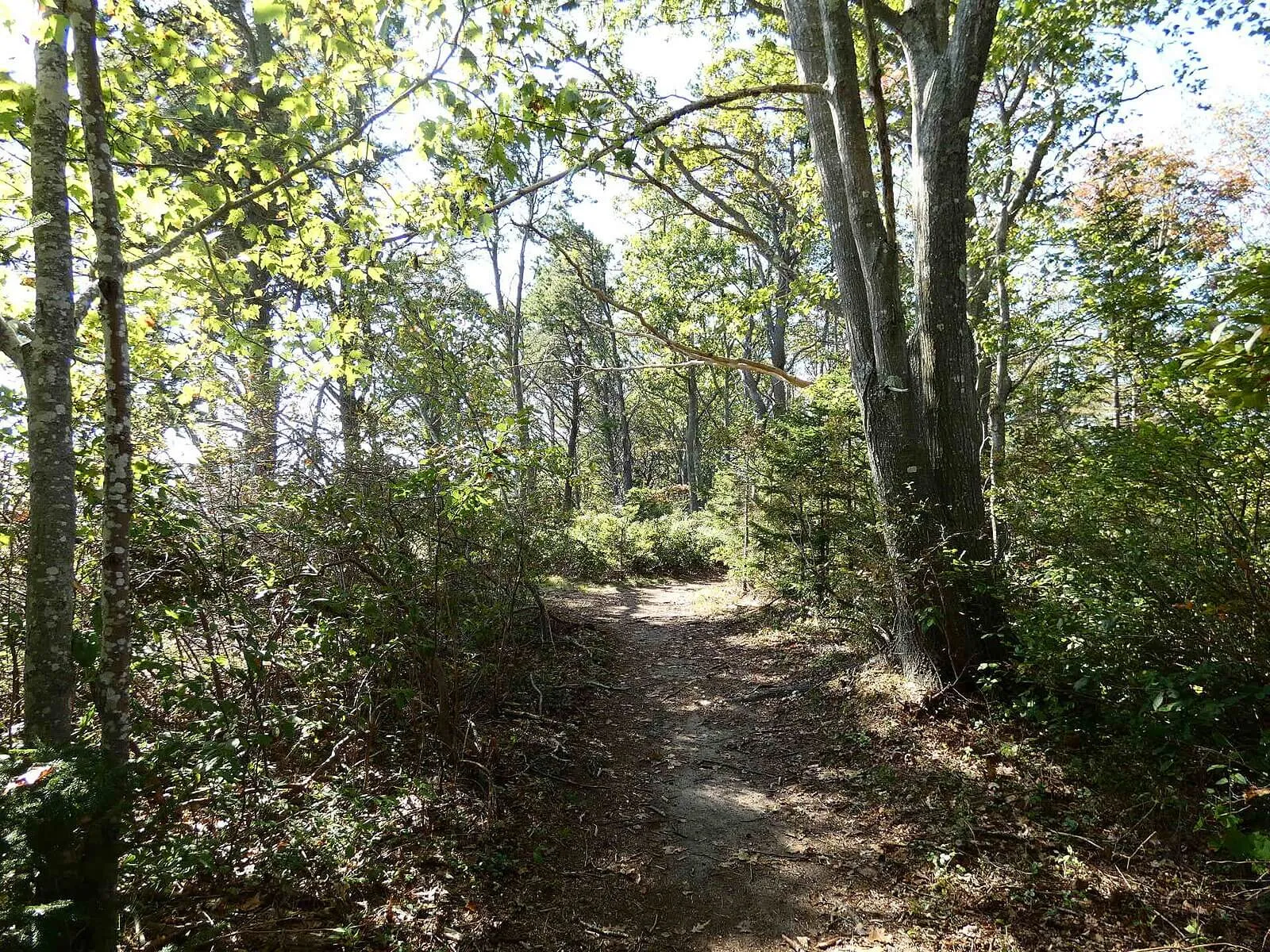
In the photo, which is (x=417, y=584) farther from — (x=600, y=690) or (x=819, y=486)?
(x=819, y=486)

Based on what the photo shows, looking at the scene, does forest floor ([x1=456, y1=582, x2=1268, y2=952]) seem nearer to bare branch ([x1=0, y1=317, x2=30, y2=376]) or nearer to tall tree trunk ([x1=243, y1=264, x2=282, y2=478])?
tall tree trunk ([x1=243, y1=264, x2=282, y2=478])

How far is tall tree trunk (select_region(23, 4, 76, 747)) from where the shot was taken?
2.67m

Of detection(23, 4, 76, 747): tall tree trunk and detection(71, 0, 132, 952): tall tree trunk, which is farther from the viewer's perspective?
detection(23, 4, 76, 747): tall tree trunk

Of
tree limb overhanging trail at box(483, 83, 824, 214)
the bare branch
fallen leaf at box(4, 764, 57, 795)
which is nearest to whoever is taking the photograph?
fallen leaf at box(4, 764, 57, 795)

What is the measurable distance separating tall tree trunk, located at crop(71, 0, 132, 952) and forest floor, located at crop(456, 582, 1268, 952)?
2085 millimetres

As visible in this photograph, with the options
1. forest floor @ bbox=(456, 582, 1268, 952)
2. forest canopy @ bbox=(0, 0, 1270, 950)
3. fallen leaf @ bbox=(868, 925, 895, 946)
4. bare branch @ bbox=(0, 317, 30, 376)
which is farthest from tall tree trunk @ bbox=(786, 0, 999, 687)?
bare branch @ bbox=(0, 317, 30, 376)

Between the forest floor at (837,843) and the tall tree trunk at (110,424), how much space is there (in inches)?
82.1

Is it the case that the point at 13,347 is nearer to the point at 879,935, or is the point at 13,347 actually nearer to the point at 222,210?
the point at 222,210

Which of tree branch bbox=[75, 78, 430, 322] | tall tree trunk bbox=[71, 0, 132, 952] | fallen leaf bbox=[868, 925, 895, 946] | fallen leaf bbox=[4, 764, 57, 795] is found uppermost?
tree branch bbox=[75, 78, 430, 322]

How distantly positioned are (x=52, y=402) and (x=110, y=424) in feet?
2.27

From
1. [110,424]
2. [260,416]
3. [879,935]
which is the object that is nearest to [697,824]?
[879,935]

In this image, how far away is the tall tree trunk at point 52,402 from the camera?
267cm

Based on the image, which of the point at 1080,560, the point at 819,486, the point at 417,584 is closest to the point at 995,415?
the point at 819,486

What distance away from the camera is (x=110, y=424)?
2.48 metres
